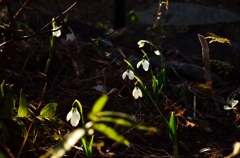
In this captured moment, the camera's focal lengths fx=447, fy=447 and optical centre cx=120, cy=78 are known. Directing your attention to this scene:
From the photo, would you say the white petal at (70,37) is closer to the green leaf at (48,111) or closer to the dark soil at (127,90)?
the dark soil at (127,90)

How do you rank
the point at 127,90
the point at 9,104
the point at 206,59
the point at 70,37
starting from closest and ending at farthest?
the point at 9,104, the point at 127,90, the point at 206,59, the point at 70,37

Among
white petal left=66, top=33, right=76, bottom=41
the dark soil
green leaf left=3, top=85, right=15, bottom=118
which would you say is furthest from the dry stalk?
green leaf left=3, top=85, right=15, bottom=118

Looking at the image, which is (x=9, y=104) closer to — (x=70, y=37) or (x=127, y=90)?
(x=127, y=90)

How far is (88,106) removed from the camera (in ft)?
7.85

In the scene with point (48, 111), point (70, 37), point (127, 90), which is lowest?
point (127, 90)

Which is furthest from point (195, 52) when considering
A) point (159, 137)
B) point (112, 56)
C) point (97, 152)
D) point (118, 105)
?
point (97, 152)

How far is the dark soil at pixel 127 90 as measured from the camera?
2080 millimetres

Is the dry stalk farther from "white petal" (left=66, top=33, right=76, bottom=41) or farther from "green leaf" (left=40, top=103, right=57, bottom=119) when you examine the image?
"green leaf" (left=40, top=103, right=57, bottom=119)

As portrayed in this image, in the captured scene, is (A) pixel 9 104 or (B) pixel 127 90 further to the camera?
(B) pixel 127 90

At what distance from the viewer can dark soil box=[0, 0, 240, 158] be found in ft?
6.82

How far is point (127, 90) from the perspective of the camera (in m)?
2.63

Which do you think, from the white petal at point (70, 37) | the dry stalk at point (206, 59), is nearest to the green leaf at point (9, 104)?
the dry stalk at point (206, 59)

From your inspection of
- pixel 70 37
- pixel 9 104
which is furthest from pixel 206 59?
pixel 9 104

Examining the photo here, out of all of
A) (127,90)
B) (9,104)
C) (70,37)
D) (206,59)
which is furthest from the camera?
(70,37)
